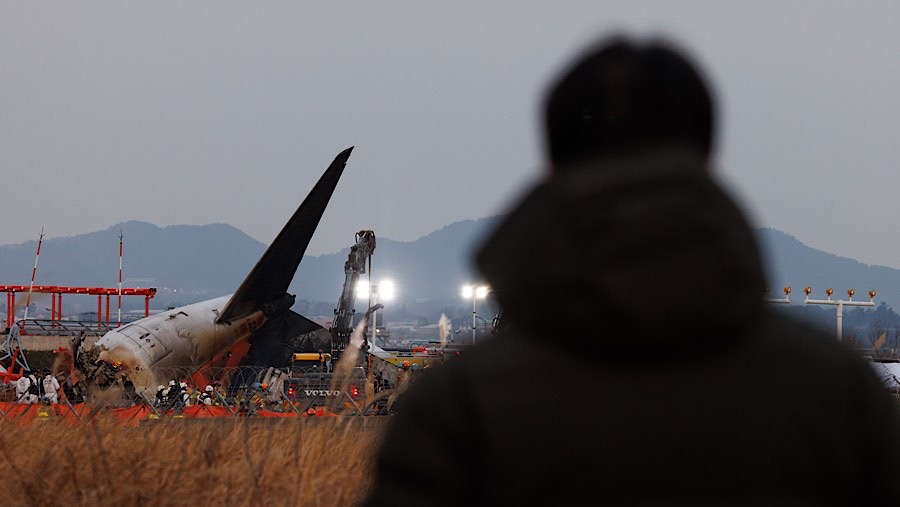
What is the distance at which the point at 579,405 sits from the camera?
1696 mm

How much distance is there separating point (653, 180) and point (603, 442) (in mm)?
519

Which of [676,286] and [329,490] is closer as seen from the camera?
[676,286]

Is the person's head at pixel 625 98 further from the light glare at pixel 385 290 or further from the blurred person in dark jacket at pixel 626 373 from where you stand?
the light glare at pixel 385 290

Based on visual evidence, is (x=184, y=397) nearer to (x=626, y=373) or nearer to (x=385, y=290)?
(x=626, y=373)

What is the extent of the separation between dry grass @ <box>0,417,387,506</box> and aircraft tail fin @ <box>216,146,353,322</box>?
3129 centimetres

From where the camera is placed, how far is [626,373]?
1.71 meters

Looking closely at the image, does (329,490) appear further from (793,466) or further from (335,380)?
(793,466)

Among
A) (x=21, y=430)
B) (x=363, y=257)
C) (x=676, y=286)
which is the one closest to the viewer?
(x=676, y=286)

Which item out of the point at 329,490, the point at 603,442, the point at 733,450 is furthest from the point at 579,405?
the point at 329,490

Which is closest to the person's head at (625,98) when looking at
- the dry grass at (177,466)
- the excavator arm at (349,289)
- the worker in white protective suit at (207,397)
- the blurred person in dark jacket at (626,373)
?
the blurred person in dark jacket at (626,373)

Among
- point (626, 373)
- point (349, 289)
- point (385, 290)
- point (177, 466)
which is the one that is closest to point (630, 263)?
point (626, 373)

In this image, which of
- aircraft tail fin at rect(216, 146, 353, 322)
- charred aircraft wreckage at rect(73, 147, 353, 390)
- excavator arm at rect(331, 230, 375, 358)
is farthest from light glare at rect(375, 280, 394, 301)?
Result: excavator arm at rect(331, 230, 375, 358)

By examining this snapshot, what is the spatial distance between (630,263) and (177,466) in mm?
5810

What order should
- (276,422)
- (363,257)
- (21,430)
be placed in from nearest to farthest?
(21,430)
(276,422)
(363,257)
